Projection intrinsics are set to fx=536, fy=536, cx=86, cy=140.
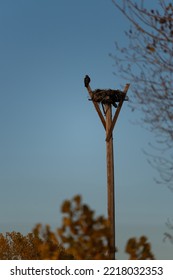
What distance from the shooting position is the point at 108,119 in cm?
944

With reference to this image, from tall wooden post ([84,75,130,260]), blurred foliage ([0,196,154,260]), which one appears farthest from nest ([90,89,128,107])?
blurred foliage ([0,196,154,260])

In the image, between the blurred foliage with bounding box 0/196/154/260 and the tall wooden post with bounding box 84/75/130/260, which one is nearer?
the blurred foliage with bounding box 0/196/154/260

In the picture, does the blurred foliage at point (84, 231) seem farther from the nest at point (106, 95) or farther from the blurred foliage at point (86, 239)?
the nest at point (106, 95)

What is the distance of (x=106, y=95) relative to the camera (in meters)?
9.49

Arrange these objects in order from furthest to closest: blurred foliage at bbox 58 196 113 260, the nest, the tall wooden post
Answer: the nest → the tall wooden post → blurred foliage at bbox 58 196 113 260

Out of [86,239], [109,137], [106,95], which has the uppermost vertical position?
[106,95]

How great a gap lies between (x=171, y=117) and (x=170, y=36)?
2.41 feet

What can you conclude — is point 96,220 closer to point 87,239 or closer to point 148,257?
point 87,239

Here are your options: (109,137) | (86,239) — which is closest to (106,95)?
(109,137)

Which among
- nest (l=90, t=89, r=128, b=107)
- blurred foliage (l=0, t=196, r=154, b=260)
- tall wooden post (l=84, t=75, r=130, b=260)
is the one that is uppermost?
nest (l=90, t=89, r=128, b=107)

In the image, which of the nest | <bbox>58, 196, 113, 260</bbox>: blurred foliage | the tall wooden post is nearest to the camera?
<bbox>58, 196, 113, 260</bbox>: blurred foliage

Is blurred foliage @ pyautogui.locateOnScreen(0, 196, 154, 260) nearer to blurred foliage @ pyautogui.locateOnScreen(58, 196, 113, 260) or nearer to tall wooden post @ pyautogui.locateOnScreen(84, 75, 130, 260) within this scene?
blurred foliage @ pyautogui.locateOnScreen(58, 196, 113, 260)

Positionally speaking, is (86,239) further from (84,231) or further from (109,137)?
(109,137)

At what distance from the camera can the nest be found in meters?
9.45
